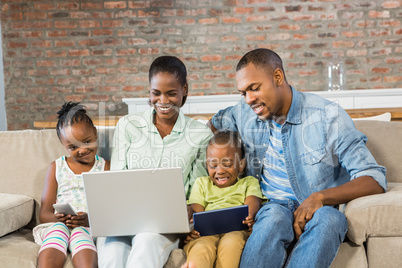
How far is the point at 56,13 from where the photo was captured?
4.49 meters

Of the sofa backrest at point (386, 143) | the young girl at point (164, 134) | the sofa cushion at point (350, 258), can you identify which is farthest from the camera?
the sofa backrest at point (386, 143)

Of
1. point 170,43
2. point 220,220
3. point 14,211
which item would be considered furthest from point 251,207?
point 170,43

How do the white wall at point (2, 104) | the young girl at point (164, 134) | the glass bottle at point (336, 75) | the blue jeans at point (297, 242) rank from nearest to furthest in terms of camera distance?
the blue jeans at point (297, 242) → the young girl at point (164, 134) → the glass bottle at point (336, 75) → the white wall at point (2, 104)

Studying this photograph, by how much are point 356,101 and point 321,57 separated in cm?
55

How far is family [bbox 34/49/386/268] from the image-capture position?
1.48 metres

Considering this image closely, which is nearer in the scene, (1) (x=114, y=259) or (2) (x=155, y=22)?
(1) (x=114, y=259)

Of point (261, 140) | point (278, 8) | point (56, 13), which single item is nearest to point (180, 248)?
point (261, 140)

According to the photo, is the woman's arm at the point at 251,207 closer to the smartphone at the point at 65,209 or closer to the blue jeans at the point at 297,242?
the blue jeans at the point at 297,242

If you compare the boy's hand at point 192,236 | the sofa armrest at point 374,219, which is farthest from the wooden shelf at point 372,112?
the boy's hand at point 192,236

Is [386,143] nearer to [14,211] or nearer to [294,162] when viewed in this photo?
[294,162]

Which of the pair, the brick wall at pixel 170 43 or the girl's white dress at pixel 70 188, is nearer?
the girl's white dress at pixel 70 188

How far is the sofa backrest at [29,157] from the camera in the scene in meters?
2.06

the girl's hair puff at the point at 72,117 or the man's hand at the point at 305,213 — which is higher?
the girl's hair puff at the point at 72,117

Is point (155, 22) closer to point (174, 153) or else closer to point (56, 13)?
point (56, 13)
